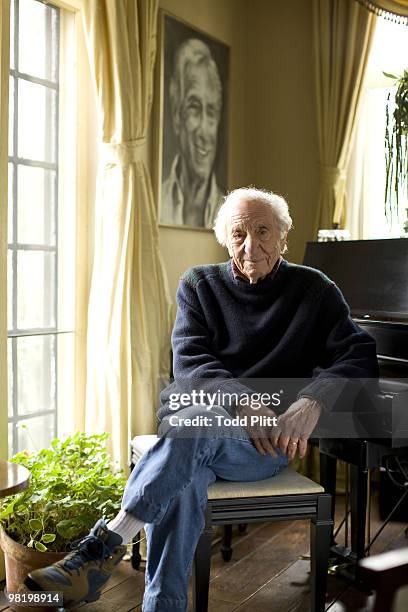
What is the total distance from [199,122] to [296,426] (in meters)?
2.02

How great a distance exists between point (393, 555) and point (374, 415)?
4.65 ft

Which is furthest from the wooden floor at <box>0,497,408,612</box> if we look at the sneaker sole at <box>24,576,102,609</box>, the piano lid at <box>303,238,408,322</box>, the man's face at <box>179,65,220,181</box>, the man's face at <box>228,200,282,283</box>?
the man's face at <box>179,65,220,181</box>

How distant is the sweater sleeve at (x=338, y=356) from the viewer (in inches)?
85.8

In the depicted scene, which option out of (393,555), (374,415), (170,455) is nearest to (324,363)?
(374,415)

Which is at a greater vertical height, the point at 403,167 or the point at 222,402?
the point at 403,167

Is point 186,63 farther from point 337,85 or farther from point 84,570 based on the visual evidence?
point 84,570

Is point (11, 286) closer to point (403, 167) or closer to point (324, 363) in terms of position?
point (324, 363)

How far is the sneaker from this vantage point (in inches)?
74.4

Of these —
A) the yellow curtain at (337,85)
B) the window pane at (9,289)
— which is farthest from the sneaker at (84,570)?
the yellow curtain at (337,85)

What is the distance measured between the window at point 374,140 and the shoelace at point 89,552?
2.38m

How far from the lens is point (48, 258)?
9.89ft

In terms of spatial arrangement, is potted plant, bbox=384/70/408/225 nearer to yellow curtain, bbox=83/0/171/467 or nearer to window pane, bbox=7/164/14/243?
yellow curtain, bbox=83/0/171/467

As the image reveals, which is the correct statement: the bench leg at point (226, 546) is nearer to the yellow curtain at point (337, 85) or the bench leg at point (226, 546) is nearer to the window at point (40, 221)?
the window at point (40, 221)

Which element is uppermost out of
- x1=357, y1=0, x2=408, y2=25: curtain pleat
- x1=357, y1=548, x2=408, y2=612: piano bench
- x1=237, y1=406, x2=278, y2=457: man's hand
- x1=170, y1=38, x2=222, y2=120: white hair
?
x1=170, y1=38, x2=222, y2=120: white hair
